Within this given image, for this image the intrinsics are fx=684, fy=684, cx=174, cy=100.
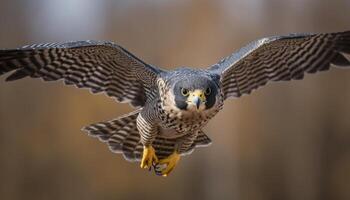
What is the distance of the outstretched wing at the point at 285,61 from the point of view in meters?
3.31

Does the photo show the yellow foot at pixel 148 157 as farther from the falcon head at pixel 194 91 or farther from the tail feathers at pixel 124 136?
Answer: the falcon head at pixel 194 91

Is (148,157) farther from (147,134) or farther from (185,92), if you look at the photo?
(185,92)

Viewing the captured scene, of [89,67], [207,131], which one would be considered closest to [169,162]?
[89,67]

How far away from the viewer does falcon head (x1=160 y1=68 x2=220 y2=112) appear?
2723 mm

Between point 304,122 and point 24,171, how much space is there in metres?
2.36

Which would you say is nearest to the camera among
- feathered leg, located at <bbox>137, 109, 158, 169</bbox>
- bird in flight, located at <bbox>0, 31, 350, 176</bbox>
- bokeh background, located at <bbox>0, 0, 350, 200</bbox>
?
bird in flight, located at <bbox>0, 31, 350, 176</bbox>

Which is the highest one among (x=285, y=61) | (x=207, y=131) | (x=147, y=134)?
(x=285, y=61)

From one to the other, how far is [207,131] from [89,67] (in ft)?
8.29

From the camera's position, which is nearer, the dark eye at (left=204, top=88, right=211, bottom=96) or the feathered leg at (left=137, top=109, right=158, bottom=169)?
the dark eye at (left=204, top=88, right=211, bottom=96)

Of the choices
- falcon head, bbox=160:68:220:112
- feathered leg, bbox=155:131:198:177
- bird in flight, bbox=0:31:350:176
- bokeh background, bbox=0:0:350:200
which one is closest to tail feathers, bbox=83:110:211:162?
bird in flight, bbox=0:31:350:176

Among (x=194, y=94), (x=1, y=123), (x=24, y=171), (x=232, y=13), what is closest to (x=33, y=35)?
(x=1, y=123)

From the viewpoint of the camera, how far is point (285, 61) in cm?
340

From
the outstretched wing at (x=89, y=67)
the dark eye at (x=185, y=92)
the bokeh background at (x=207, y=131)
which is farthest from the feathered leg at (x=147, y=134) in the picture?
the bokeh background at (x=207, y=131)

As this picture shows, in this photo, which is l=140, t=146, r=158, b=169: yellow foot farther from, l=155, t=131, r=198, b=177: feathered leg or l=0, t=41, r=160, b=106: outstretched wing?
l=0, t=41, r=160, b=106: outstretched wing
